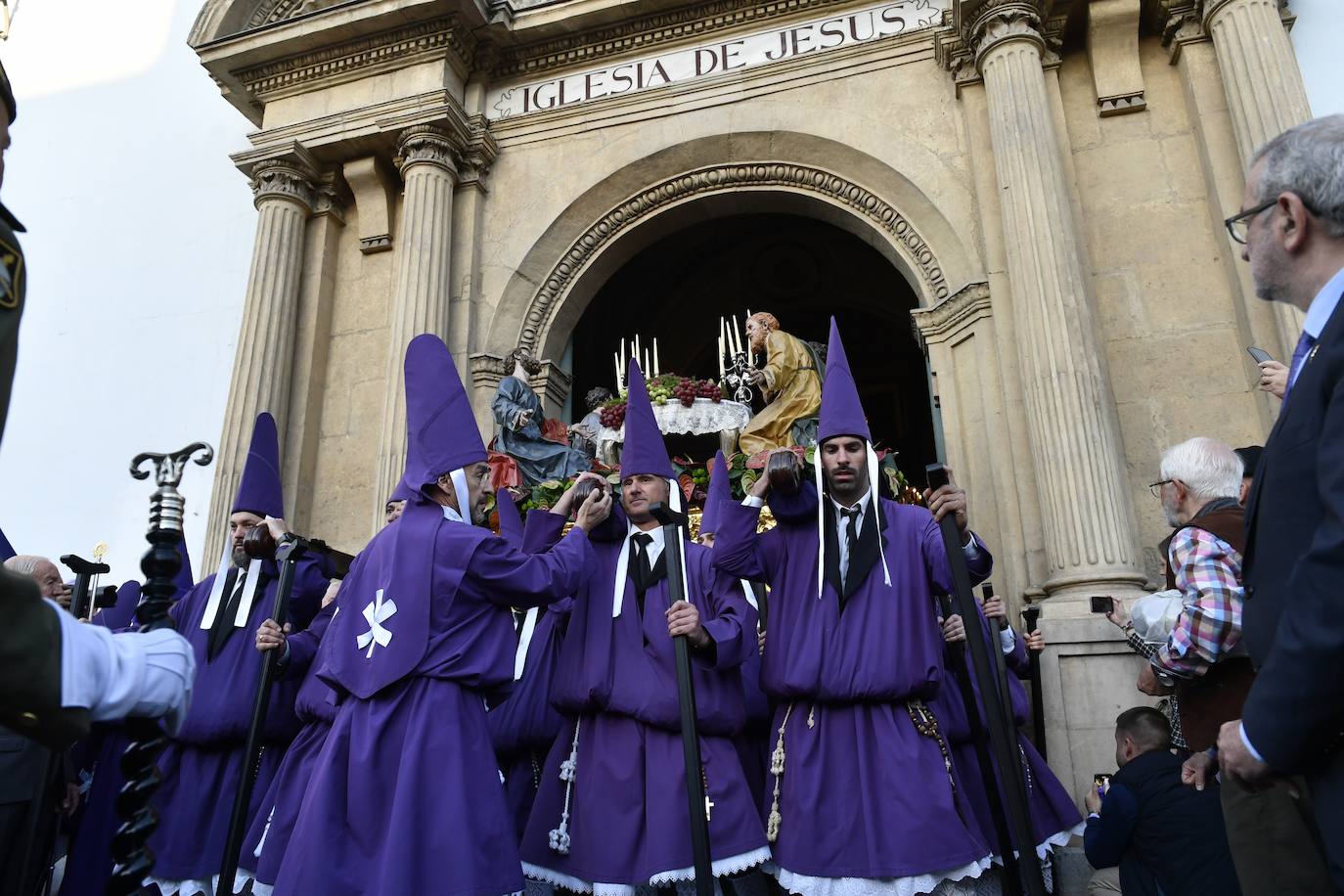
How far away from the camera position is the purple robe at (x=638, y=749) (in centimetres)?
320

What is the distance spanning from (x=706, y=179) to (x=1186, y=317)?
4.14m

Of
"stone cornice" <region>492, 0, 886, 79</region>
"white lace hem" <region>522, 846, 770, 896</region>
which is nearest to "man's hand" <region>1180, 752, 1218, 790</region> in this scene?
"white lace hem" <region>522, 846, 770, 896</region>

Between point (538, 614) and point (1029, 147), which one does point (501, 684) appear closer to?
point (538, 614)

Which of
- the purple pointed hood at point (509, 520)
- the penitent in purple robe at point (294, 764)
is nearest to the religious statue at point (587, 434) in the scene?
the purple pointed hood at point (509, 520)

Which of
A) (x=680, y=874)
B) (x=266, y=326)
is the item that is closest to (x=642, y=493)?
(x=680, y=874)

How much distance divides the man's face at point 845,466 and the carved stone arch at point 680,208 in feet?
15.3

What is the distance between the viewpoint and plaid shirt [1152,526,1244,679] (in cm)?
273

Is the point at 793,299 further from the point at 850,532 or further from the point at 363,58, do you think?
the point at 850,532

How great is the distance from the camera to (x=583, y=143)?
887 cm

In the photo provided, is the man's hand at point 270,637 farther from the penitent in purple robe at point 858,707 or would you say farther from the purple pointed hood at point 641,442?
the penitent in purple robe at point 858,707

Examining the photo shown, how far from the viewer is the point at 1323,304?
5.98 ft

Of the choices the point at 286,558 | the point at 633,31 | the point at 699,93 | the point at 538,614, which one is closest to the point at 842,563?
the point at 538,614

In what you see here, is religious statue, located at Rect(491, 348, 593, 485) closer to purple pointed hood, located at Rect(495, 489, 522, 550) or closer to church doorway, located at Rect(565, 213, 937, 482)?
purple pointed hood, located at Rect(495, 489, 522, 550)

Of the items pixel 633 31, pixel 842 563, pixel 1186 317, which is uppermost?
pixel 633 31
